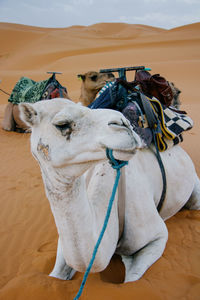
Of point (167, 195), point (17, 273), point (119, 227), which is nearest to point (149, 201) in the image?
point (119, 227)

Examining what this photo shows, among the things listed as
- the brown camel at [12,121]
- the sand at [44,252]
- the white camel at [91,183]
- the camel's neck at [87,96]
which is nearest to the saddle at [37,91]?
the brown camel at [12,121]

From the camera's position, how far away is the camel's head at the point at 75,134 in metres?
1.17

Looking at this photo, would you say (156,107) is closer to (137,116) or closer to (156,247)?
(137,116)

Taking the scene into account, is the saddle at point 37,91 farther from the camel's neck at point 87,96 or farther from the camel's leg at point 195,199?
the camel's leg at point 195,199

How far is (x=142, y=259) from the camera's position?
2.06 meters

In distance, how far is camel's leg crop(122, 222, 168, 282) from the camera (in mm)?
1970

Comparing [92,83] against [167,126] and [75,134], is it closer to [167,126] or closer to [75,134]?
[167,126]

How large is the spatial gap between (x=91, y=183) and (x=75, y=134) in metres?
0.76

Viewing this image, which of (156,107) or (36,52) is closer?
(156,107)

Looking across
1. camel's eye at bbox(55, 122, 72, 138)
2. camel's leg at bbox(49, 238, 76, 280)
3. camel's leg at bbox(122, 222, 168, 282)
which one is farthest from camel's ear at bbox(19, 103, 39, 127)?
camel's leg at bbox(122, 222, 168, 282)

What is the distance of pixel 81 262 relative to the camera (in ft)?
5.35

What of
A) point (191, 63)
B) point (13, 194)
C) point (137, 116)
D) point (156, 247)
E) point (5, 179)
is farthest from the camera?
point (191, 63)

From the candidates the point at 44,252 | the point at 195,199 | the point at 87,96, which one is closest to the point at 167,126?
the point at 195,199

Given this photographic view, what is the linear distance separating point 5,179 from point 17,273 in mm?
2501
